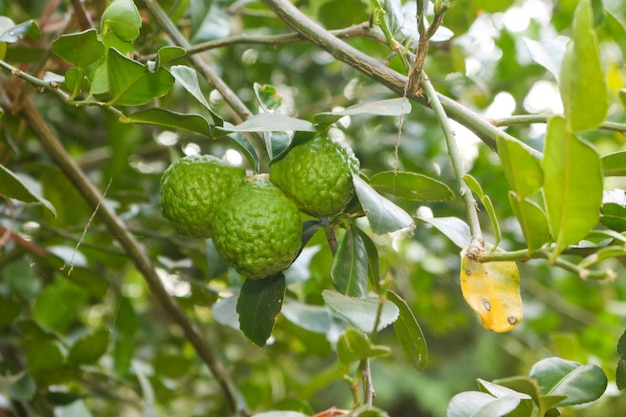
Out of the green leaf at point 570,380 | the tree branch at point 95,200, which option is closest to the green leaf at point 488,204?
the green leaf at point 570,380

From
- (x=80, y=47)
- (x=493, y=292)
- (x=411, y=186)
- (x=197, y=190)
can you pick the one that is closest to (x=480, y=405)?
(x=493, y=292)

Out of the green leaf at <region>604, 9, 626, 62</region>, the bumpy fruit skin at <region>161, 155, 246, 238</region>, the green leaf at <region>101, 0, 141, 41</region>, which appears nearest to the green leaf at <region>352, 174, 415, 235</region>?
the bumpy fruit skin at <region>161, 155, 246, 238</region>

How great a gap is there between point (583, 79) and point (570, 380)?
0.26 m

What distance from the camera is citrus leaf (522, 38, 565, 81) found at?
22.5 inches

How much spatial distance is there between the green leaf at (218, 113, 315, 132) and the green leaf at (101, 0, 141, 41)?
0.12m

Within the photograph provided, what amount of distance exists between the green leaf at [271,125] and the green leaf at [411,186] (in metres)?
0.08

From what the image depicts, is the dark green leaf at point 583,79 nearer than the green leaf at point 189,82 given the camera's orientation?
Yes

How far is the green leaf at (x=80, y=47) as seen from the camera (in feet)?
1.60

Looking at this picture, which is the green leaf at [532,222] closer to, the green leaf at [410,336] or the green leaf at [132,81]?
the green leaf at [410,336]

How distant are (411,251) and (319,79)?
0.54 m

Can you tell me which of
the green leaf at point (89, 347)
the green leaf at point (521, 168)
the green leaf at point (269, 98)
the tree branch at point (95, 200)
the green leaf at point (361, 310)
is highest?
the green leaf at point (521, 168)

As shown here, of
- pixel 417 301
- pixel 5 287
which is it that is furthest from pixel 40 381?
pixel 417 301

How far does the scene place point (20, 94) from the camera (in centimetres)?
78

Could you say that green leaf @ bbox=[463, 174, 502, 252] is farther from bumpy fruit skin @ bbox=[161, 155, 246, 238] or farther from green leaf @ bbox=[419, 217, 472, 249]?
bumpy fruit skin @ bbox=[161, 155, 246, 238]
